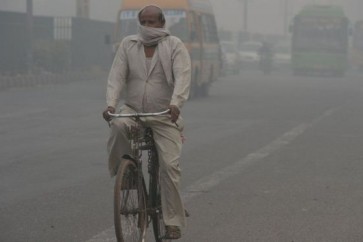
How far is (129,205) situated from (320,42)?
1474 inches

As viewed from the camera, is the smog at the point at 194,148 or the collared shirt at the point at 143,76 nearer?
the collared shirt at the point at 143,76

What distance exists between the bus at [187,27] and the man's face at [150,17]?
1608cm

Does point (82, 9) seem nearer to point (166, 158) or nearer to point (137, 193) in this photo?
point (166, 158)

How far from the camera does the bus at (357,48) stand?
53688 millimetres

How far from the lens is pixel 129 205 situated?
17.5 ft

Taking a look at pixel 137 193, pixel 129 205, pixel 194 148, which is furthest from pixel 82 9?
pixel 129 205

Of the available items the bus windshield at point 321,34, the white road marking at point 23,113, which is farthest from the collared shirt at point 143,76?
the bus windshield at point 321,34

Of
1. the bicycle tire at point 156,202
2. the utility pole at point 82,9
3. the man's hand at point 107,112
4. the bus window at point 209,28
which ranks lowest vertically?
the bicycle tire at point 156,202

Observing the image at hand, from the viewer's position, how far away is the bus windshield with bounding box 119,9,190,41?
22.2 metres

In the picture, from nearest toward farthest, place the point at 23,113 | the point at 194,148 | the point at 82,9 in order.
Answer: the point at 194,148, the point at 23,113, the point at 82,9

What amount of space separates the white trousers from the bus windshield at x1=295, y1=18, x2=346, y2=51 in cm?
3693

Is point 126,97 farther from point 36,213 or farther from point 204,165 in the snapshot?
point 204,165

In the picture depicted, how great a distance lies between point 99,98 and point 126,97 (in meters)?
16.6

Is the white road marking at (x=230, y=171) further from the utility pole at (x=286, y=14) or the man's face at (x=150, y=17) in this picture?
the utility pole at (x=286, y=14)
